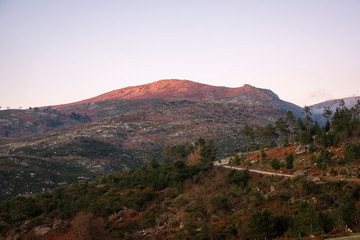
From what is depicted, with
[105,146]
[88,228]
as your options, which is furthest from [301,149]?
[105,146]

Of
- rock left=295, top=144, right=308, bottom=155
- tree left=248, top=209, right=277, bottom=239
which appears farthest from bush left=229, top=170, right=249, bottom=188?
tree left=248, top=209, right=277, bottom=239

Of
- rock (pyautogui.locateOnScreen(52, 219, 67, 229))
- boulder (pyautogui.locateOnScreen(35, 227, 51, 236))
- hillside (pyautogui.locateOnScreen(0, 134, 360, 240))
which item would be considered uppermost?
hillside (pyautogui.locateOnScreen(0, 134, 360, 240))

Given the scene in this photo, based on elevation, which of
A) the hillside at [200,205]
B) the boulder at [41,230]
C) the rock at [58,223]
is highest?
the hillside at [200,205]

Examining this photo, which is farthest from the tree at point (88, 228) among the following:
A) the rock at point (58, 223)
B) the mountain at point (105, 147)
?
the mountain at point (105, 147)

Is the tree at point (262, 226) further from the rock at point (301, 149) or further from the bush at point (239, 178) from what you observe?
the rock at point (301, 149)

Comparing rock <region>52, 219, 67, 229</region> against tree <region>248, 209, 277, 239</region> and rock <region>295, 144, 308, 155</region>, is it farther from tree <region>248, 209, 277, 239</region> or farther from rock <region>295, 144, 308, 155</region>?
rock <region>295, 144, 308, 155</region>

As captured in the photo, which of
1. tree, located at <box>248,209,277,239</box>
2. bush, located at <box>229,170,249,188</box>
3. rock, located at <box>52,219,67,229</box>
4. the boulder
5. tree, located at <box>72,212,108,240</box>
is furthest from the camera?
bush, located at <box>229,170,249,188</box>

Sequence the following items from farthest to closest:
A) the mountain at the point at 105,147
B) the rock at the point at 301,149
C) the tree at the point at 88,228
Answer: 1. the mountain at the point at 105,147
2. the rock at the point at 301,149
3. the tree at the point at 88,228

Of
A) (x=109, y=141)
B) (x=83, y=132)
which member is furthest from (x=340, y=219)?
(x=83, y=132)

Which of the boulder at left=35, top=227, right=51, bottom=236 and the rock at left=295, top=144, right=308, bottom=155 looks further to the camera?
the rock at left=295, top=144, right=308, bottom=155

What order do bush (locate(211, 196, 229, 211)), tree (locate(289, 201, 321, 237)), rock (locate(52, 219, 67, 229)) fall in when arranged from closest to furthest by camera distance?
tree (locate(289, 201, 321, 237)), bush (locate(211, 196, 229, 211)), rock (locate(52, 219, 67, 229))

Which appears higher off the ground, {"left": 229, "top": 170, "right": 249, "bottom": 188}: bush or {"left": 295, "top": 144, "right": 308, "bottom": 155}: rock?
{"left": 295, "top": 144, "right": 308, "bottom": 155}: rock

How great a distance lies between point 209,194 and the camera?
56.0 meters

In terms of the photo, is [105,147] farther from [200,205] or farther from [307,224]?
[307,224]
